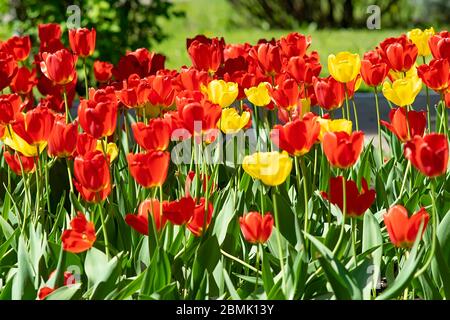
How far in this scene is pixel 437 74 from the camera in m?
3.15

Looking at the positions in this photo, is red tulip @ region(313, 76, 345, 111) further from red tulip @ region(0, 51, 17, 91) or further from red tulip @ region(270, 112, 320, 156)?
red tulip @ region(0, 51, 17, 91)

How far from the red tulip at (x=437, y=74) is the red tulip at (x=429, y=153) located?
0.97 meters

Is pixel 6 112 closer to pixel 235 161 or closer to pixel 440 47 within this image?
pixel 235 161

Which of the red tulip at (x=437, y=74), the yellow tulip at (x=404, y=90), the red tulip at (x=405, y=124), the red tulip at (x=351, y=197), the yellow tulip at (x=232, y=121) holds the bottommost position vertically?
the red tulip at (x=351, y=197)

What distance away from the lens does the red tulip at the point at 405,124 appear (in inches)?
119

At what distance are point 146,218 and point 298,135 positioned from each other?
0.43m

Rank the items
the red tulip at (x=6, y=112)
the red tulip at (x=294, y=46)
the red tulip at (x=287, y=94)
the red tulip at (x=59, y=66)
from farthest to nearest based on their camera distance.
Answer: the red tulip at (x=294, y=46) < the red tulip at (x=59, y=66) < the red tulip at (x=287, y=94) < the red tulip at (x=6, y=112)

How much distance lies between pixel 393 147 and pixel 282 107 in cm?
73

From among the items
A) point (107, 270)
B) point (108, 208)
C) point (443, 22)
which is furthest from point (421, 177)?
point (443, 22)

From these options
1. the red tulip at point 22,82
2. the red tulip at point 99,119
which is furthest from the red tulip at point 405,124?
the red tulip at point 22,82

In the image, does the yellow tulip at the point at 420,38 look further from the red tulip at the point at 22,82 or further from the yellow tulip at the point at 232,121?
the red tulip at the point at 22,82

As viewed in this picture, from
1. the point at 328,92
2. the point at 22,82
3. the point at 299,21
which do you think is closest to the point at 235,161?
the point at 328,92

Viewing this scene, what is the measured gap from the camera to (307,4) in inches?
532
